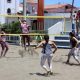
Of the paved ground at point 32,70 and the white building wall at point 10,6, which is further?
the white building wall at point 10,6

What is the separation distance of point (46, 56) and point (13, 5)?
73.0 meters

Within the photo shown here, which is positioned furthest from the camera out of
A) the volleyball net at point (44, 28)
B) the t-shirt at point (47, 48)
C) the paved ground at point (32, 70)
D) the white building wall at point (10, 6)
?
the white building wall at point (10, 6)

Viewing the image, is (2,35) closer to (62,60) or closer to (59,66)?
(62,60)

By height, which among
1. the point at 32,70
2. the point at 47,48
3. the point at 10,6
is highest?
the point at 47,48

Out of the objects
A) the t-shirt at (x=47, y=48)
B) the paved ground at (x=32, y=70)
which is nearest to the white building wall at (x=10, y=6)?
the paved ground at (x=32, y=70)

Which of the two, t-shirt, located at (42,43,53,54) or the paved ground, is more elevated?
t-shirt, located at (42,43,53,54)

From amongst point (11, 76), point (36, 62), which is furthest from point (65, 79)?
point (36, 62)

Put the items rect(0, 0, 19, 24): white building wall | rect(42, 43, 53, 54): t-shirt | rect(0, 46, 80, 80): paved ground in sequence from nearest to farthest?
1. rect(0, 46, 80, 80): paved ground
2. rect(42, 43, 53, 54): t-shirt
3. rect(0, 0, 19, 24): white building wall

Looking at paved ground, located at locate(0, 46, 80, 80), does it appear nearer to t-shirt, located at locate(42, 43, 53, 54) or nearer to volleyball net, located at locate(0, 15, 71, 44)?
t-shirt, located at locate(42, 43, 53, 54)

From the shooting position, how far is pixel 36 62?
49.6ft

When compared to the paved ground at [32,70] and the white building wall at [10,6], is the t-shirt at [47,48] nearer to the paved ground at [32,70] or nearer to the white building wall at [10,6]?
the paved ground at [32,70]

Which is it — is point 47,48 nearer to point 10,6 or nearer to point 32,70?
point 32,70

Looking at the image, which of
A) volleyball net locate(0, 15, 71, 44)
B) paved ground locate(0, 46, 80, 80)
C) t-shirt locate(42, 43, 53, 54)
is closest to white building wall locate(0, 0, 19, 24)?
volleyball net locate(0, 15, 71, 44)

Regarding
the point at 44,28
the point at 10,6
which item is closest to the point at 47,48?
the point at 44,28
